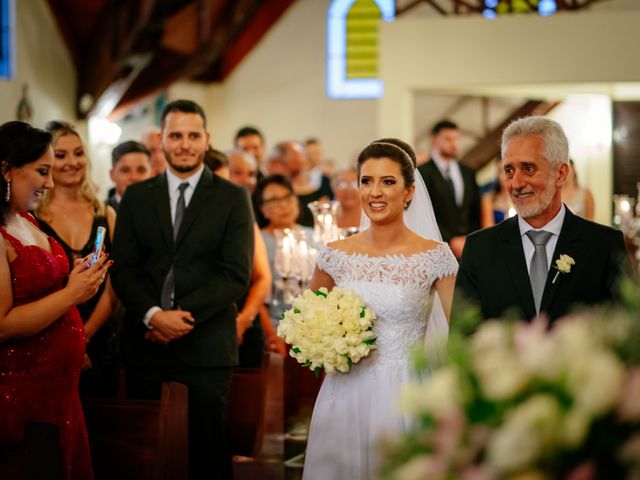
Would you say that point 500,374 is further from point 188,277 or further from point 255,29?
point 255,29

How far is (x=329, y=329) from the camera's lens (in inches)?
151

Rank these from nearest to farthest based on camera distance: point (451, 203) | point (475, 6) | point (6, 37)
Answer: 1. point (451, 203)
2. point (475, 6)
3. point (6, 37)

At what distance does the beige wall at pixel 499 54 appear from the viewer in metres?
11.0

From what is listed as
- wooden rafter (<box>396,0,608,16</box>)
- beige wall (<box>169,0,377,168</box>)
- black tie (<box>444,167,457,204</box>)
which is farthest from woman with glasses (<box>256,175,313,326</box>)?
beige wall (<box>169,0,377,168</box>)

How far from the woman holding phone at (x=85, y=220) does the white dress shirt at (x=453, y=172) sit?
14.1 ft

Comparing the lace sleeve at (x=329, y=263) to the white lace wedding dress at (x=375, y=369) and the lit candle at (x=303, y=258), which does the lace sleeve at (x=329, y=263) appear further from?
the lit candle at (x=303, y=258)

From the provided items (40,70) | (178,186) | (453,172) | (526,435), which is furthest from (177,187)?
(40,70)

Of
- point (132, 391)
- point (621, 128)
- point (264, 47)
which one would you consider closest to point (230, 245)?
point (132, 391)

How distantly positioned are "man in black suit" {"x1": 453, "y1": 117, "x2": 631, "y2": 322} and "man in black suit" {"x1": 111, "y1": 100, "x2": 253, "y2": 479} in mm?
1700

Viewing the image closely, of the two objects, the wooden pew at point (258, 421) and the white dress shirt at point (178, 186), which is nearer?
the wooden pew at point (258, 421)

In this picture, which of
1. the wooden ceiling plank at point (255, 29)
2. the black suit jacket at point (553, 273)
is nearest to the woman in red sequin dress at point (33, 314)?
the black suit jacket at point (553, 273)

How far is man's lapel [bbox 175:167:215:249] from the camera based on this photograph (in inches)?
199

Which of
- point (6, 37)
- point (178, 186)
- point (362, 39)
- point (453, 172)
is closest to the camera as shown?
point (178, 186)

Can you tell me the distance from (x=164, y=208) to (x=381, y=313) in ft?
4.72
